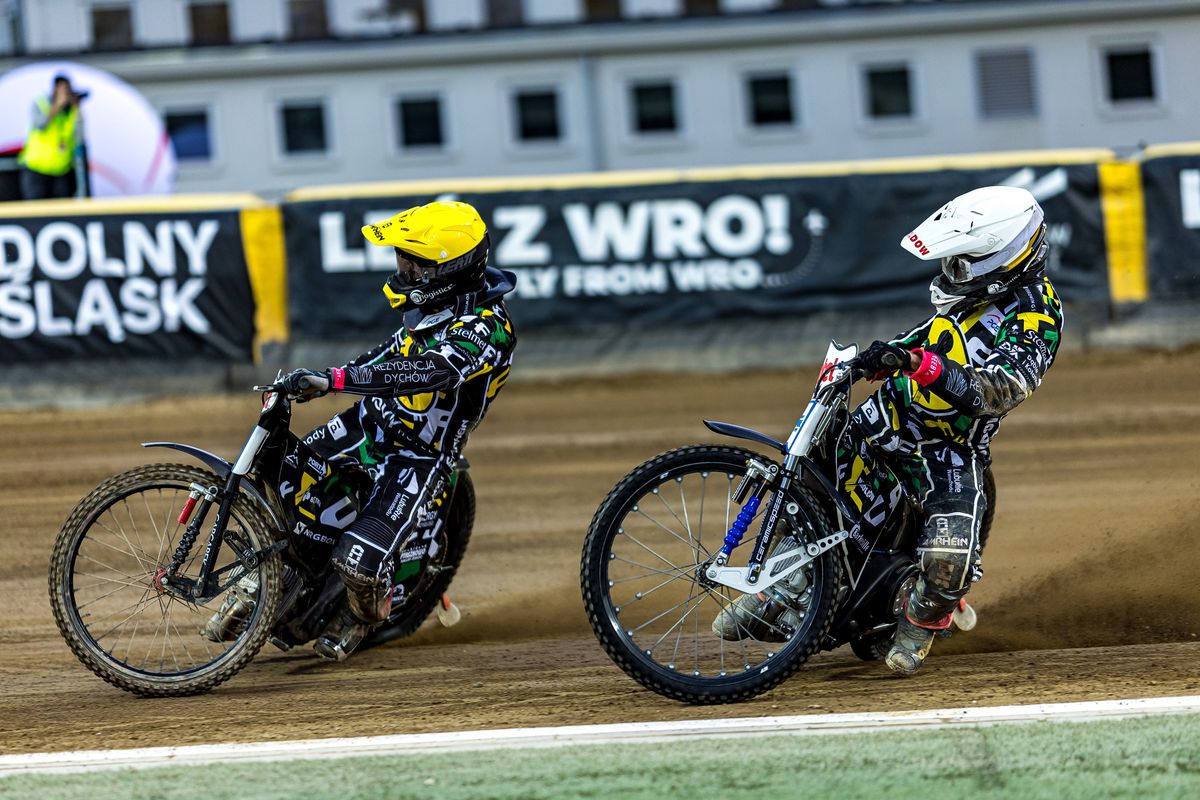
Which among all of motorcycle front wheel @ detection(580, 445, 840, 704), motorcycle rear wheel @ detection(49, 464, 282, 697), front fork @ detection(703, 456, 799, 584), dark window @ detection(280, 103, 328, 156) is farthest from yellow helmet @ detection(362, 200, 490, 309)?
dark window @ detection(280, 103, 328, 156)

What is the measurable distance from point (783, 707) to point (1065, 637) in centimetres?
178

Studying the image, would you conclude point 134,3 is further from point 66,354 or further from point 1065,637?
point 1065,637

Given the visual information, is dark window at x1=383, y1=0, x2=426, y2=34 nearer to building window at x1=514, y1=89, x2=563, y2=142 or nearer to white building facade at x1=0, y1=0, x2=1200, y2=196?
white building facade at x1=0, y1=0, x2=1200, y2=196

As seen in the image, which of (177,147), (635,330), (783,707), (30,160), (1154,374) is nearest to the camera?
(783,707)

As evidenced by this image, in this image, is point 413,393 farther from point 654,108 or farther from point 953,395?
point 654,108

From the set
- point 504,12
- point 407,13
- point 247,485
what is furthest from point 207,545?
point 504,12

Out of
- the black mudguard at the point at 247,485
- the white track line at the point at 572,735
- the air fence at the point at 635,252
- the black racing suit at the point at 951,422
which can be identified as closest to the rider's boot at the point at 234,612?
the black mudguard at the point at 247,485

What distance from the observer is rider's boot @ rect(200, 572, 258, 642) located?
5.50 metres

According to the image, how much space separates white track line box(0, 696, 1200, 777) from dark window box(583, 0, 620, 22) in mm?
25715

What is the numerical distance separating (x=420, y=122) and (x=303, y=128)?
2077mm

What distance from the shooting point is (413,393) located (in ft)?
17.8

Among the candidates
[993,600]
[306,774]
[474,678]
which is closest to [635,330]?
[993,600]

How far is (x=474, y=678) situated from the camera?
5.58m

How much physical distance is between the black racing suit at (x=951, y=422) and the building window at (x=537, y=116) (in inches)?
896
